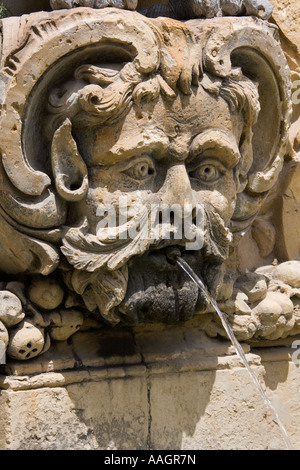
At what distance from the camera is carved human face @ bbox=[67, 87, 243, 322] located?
118 inches

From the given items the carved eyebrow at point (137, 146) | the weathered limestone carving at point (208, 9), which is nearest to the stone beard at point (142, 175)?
the carved eyebrow at point (137, 146)

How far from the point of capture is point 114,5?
3.04 m

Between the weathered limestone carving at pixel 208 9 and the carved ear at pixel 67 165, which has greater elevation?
the weathered limestone carving at pixel 208 9

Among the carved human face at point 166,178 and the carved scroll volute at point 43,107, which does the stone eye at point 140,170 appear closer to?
the carved human face at point 166,178

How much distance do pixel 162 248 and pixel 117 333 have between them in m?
0.39

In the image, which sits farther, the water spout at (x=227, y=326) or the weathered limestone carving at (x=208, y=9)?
the weathered limestone carving at (x=208, y=9)

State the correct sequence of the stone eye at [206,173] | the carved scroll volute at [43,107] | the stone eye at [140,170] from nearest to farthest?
the carved scroll volute at [43,107], the stone eye at [140,170], the stone eye at [206,173]

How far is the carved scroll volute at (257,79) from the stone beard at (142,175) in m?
0.09

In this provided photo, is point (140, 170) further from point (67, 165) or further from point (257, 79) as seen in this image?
point (257, 79)

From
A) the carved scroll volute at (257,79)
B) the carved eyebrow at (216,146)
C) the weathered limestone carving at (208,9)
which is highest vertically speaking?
the weathered limestone carving at (208,9)

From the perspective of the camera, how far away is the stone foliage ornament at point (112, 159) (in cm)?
293

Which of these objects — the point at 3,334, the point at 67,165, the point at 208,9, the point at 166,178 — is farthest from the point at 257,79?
the point at 3,334

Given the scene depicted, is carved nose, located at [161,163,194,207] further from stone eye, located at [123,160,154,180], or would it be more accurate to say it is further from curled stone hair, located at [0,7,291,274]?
curled stone hair, located at [0,7,291,274]

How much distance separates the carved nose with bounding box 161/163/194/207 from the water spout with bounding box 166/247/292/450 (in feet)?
0.49
